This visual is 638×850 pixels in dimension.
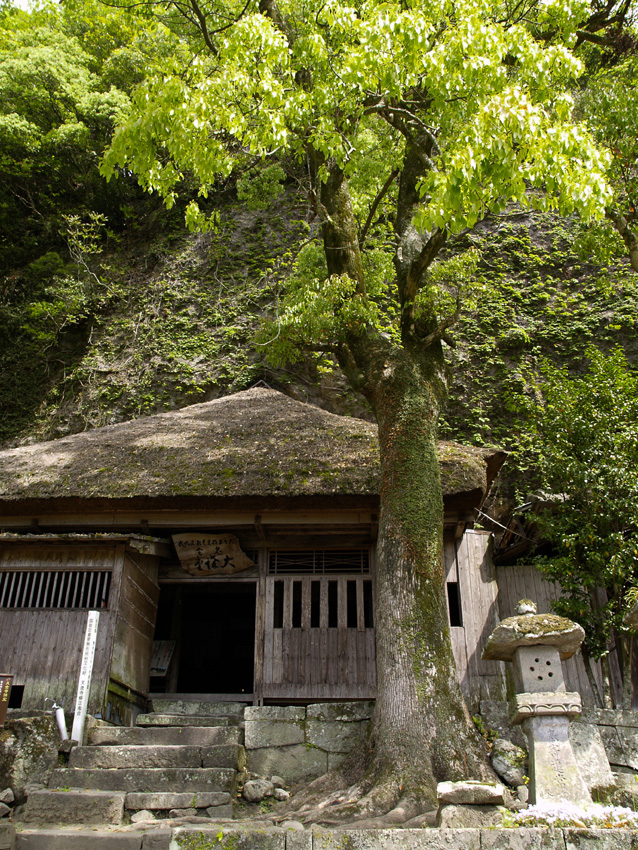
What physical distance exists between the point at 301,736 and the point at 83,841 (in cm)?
285

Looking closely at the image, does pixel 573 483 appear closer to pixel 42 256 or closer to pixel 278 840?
pixel 278 840

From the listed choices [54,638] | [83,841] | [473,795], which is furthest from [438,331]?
[83,841]

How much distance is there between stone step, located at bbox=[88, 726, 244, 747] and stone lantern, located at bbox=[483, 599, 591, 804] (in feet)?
11.3

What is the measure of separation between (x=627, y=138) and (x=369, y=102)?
399 cm

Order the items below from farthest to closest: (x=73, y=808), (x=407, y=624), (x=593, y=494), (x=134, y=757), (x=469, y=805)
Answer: (x=593, y=494) → (x=134, y=757) → (x=407, y=624) → (x=73, y=808) → (x=469, y=805)

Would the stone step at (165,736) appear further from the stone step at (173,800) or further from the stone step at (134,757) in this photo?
the stone step at (173,800)

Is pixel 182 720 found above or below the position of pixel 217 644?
below

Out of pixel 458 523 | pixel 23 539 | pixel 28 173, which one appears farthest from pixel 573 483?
pixel 28 173

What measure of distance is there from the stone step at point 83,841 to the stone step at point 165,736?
170 centimetres

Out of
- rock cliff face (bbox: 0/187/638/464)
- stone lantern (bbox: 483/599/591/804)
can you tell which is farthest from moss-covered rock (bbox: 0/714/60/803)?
rock cliff face (bbox: 0/187/638/464)

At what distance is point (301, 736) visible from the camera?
7832 millimetres

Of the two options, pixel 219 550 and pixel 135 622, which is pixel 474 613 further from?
pixel 135 622

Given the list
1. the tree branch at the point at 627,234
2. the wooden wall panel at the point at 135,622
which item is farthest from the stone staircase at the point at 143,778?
the tree branch at the point at 627,234

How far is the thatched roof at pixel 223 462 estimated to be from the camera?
866 cm
